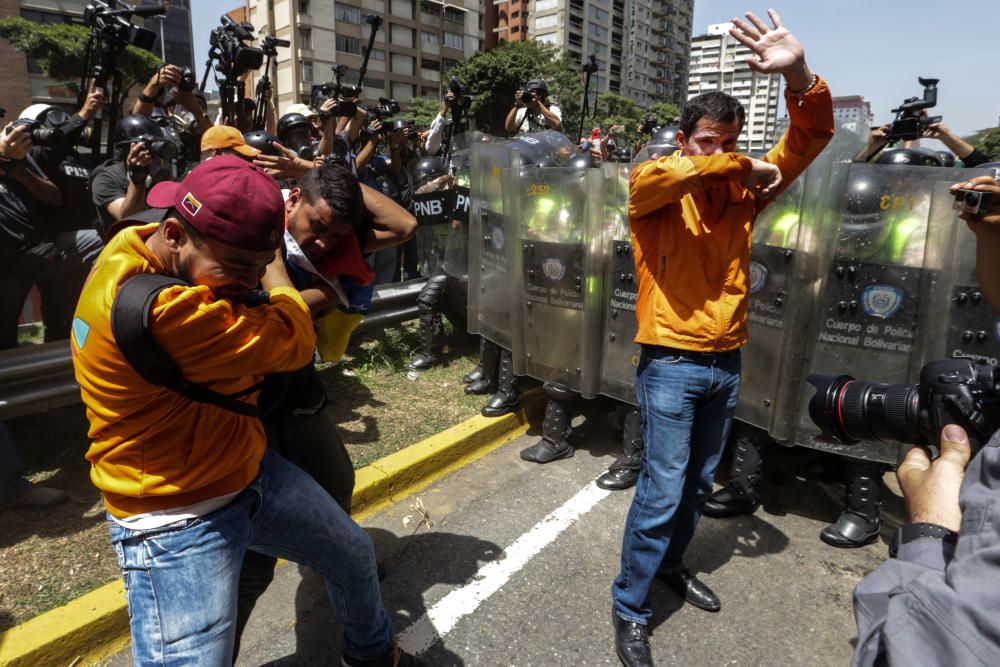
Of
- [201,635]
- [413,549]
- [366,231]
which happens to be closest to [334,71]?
[366,231]

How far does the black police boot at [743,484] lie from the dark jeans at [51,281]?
424 centimetres

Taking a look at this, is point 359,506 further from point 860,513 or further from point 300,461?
point 860,513

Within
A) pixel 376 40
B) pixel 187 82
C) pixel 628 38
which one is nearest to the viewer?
pixel 187 82

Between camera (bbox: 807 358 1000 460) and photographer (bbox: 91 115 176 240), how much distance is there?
3122 millimetres

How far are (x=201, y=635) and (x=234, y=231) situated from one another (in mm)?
1017

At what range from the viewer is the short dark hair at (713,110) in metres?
2.32

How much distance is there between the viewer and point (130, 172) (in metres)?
3.37

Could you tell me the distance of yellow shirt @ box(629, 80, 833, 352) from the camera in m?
2.33

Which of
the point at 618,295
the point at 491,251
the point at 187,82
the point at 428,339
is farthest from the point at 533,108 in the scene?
Result: the point at 618,295

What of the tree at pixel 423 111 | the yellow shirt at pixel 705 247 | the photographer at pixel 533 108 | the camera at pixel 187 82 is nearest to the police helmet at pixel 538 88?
the photographer at pixel 533 108

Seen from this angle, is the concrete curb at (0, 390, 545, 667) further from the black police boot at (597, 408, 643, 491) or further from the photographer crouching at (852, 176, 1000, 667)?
the photographer crouching at (852, 176, 1000, 667)

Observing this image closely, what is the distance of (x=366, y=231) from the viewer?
2.55m

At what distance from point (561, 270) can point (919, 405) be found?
260 centimetres

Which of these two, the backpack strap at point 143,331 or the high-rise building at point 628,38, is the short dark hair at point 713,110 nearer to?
the backpack strap at point 143,331
